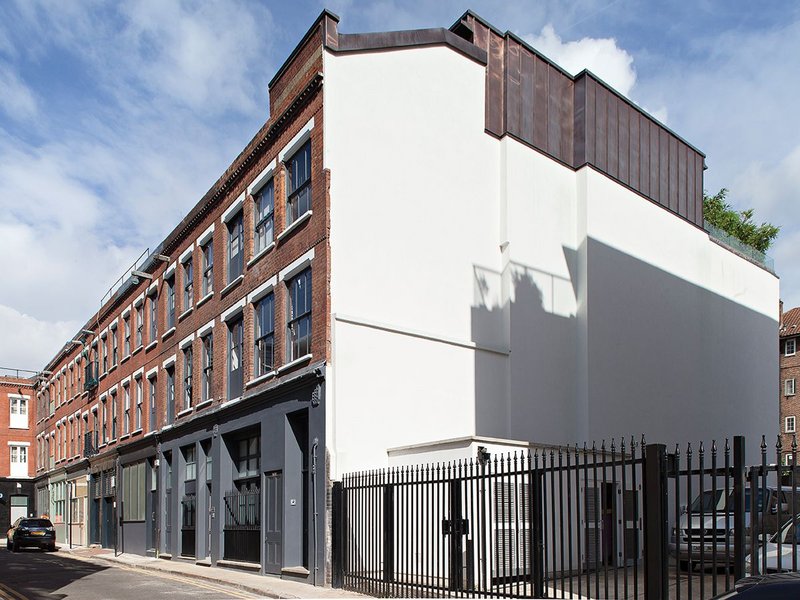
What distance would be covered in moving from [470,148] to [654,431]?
10149 millimetres

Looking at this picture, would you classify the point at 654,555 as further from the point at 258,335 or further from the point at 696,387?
the point at 696,387

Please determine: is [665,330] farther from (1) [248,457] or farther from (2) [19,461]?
(2) [19,461]

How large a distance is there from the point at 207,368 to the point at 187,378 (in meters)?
2.13

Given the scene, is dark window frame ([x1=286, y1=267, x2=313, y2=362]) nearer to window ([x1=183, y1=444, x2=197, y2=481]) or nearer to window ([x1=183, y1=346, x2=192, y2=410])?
window ([x1=183, y1=346, x2=192, y2=410])

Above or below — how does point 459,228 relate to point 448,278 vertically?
above

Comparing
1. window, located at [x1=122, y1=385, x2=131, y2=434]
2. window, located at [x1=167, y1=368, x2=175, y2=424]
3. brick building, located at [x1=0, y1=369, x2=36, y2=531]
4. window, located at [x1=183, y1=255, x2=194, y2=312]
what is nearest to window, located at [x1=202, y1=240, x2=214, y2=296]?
window, located at [x1=183, y1=255, x2=194, y2=312]

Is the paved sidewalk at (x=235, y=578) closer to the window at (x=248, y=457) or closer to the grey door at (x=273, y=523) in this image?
the grey door at (x=273, y=523)

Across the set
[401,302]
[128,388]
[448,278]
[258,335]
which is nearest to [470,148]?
[448,278]

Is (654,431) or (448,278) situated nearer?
(448,278)

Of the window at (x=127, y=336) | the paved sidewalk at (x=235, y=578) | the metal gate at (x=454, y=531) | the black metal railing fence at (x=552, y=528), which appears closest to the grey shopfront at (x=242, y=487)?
the paved sidewalk at (x=235, y=578)

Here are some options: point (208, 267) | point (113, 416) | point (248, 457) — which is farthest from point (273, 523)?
point (113, 416)

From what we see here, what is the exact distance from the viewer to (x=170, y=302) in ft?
95.7

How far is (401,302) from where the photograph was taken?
60.6 ft

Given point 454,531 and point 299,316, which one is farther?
point 299,316
